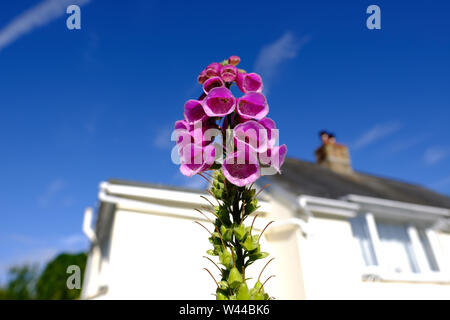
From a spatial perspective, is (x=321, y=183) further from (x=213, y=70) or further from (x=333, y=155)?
(x=213, y=70)

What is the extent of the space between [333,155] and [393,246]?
6375mm

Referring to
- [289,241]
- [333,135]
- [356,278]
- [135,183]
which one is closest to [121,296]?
[135,183]

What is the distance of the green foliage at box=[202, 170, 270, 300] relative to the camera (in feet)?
4.53

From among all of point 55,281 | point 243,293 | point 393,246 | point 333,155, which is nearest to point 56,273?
point 55,281

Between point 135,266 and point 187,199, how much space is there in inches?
92.0

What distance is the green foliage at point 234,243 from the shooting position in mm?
1380

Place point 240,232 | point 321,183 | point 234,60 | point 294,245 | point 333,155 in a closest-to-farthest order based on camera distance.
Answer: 1. point 240,232
2. point 234,60
3. point 294,245
4. point 321,183
5. point 333,155

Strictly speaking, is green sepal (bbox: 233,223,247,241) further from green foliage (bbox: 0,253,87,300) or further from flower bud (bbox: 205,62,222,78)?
green foliage (bbox: 0,253,87,300)

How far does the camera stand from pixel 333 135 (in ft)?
53.5

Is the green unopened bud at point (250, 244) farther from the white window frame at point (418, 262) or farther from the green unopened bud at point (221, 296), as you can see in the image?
the white window frame at point (418, 262)

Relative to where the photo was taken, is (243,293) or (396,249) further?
(396,249)

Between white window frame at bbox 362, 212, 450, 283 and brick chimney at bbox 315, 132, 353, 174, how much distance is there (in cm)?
508

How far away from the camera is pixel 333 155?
1611 centimetres

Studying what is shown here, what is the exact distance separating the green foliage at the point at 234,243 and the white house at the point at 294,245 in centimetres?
633
